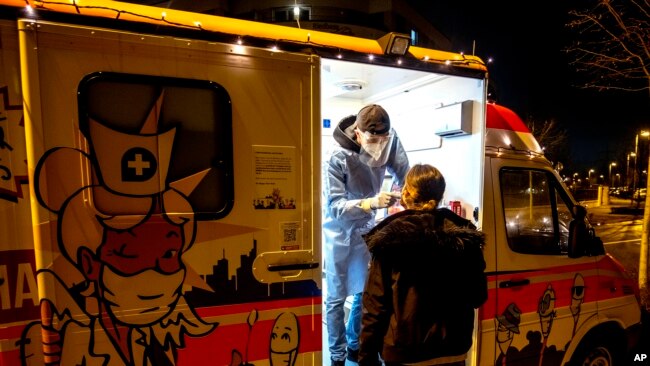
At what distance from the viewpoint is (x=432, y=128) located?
348cm

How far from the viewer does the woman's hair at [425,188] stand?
6.50 feet

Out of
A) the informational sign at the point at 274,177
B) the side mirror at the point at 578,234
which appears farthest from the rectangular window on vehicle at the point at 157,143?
the side mirror at the point at 578,234

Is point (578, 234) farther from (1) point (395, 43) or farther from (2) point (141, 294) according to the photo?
(2) point (141, 294)

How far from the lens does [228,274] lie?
6.72 ft

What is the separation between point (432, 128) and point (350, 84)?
0.89 metres

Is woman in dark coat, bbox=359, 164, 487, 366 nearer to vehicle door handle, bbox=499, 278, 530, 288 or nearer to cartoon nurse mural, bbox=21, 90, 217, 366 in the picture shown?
cartoon nurse mural, bbox=21, 90, 217, 366

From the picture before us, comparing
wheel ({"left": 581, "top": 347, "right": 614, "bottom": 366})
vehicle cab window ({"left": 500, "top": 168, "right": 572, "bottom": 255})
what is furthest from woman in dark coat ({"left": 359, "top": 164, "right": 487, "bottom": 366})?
wheel ({"left": 581, "top": 347, "right": 614, "bottom": 366})

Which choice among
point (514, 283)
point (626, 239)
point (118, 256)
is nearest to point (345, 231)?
point (514, 283)

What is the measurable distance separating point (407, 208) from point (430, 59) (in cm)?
123

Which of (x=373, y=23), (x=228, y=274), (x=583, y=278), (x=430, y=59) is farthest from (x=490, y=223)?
(x=373, y=23)

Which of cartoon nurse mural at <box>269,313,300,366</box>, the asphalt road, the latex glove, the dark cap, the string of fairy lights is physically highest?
the string of fairy lights

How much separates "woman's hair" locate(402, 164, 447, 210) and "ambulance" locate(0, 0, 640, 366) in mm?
493

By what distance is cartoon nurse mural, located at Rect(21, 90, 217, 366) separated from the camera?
5.72 ft

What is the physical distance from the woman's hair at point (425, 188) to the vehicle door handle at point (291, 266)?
69 cm
